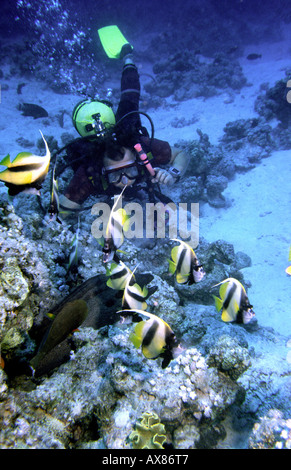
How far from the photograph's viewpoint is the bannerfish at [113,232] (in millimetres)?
2108

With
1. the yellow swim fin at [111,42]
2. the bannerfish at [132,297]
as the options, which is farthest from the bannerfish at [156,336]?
the yellow swim fin at [111,42]

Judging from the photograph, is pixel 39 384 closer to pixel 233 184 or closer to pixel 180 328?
pixel 180 328

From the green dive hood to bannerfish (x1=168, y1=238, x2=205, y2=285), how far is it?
9.64 feet

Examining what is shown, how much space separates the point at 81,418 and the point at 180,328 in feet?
5.30

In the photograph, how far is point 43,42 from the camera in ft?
56.8

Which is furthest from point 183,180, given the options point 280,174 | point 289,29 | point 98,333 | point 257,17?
point 257,17

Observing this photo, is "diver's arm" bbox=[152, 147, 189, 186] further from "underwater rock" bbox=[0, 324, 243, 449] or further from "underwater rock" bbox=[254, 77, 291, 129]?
"underwater rock" bbox=[254, 77, 291, 129]

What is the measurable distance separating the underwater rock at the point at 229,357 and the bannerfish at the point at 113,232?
1.71 meters

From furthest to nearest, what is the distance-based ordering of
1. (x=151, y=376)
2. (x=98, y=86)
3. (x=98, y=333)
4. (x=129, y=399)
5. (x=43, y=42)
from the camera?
(x=43, y=42), (x=98, y=86), (x=98, y=333), (x=151, y=376), (x=129, y=399)

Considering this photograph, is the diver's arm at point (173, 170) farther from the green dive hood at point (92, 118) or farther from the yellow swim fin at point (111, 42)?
the yellow swim fin at point (111, 42)

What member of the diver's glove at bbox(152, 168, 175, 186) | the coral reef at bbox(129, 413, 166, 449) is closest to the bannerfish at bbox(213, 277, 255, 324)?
the coral reef at bbox(129, 413, 166, 449)

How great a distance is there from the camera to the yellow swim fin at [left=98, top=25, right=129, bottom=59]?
31.8 feet

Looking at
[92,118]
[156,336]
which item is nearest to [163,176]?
[92,118]
